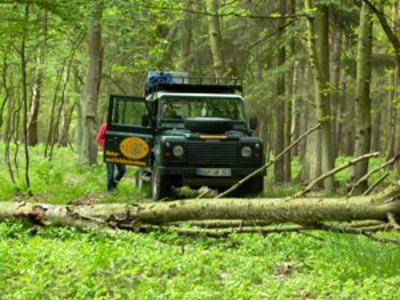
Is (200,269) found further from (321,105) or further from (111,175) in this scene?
(111,175)

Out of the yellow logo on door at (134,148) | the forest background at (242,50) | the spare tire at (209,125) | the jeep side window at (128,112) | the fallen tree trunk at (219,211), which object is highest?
the forest background at (242,50)

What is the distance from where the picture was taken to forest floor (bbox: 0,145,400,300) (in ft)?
12.7

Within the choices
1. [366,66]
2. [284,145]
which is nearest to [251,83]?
[284,145]

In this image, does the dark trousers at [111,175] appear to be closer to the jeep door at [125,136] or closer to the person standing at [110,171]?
the person standing at [110,171]

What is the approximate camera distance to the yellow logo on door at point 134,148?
420 inches

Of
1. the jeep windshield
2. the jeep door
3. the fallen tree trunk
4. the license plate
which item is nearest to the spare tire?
the jeep windshield

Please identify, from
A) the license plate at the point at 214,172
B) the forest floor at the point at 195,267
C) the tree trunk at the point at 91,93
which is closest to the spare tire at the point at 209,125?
the license plate at the point at 214,172

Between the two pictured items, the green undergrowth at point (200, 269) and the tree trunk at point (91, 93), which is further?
the tree trunk at point (91, 93)

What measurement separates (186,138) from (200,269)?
5.59m

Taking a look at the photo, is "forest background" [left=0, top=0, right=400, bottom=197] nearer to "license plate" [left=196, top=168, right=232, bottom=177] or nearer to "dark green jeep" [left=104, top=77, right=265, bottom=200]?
"dark green jeep" [left=104, top=77, right=265, bottom=200]

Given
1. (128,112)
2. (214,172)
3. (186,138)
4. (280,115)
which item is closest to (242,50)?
(280,115)

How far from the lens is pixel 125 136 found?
1070 centimetres

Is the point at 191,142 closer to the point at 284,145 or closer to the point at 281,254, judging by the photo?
the point at 281,254

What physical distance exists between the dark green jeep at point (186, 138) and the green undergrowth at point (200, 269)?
4253 millimetres
